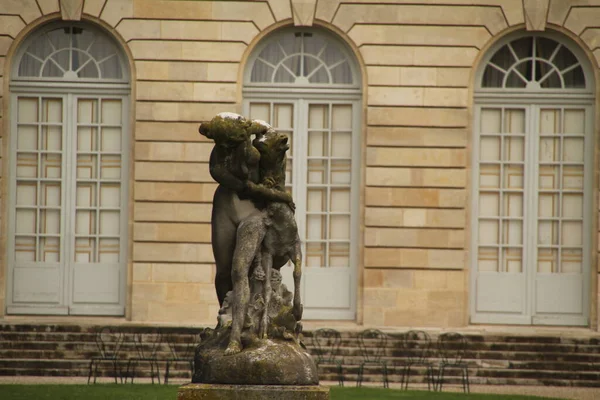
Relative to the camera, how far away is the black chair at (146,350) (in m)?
20.9

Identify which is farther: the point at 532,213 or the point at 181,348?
the point at 532,213

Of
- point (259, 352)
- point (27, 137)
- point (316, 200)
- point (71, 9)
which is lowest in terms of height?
point (259, 352)

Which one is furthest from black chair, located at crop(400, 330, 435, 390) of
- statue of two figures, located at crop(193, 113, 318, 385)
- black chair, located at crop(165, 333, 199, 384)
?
statue of two figures, located at crop(193, 113, 318, 385)

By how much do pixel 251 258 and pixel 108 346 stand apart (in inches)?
404

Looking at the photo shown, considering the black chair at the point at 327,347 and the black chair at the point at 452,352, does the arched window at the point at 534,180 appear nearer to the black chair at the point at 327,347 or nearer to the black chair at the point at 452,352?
the black chair at the point at 452,352

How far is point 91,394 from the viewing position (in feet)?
59.0

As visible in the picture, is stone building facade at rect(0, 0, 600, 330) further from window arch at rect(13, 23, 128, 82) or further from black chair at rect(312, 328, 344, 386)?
black chair at rect(312, 328, 344, 386)

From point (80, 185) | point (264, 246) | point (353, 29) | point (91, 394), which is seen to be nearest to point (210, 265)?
point (80, 185)

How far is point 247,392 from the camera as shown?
1209cm

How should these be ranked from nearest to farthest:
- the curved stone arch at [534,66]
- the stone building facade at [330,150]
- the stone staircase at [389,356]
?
1. the stone staircase at [389,356]
2. the stone building facade at [330,150]
3. the curved stone arch at [534,66]

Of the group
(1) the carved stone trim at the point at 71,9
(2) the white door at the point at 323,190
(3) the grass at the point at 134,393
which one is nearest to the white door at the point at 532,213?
(2) the white door at the point at 323,190

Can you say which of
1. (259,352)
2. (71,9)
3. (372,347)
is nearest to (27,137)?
(71,9)

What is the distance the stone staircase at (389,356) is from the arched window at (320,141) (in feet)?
5.86

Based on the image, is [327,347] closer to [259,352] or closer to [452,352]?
[452,352]
